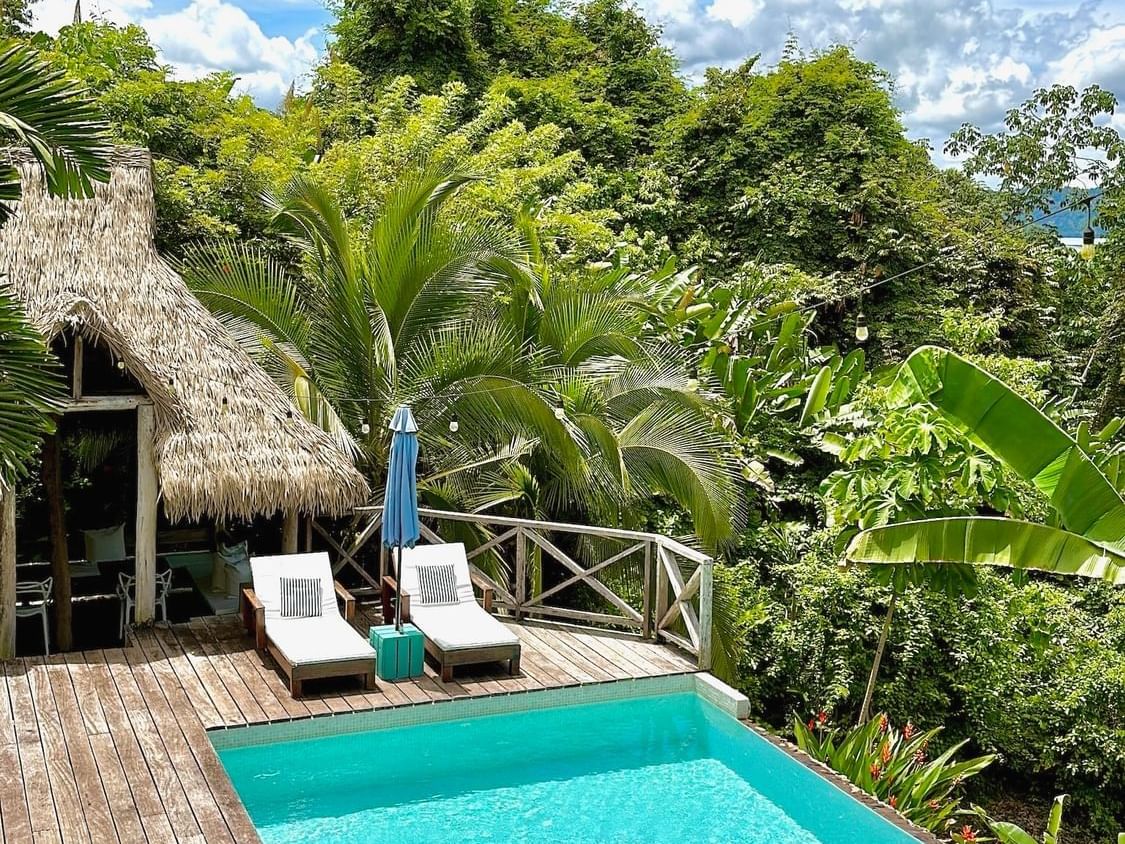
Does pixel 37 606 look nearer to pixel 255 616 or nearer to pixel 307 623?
pixel 255 616

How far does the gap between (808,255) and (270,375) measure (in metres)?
11.5

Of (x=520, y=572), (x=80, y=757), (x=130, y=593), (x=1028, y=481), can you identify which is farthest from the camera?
(x=130, y=593)

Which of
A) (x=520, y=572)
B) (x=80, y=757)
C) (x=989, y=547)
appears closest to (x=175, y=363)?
(x=80, y=757)

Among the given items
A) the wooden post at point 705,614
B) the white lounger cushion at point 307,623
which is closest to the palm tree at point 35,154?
the white lounger cushion at point 307,623

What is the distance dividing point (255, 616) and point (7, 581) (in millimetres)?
1926

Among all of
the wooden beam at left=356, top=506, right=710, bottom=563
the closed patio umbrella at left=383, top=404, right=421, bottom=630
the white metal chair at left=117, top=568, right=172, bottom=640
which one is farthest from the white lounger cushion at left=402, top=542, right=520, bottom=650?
the white metal chair at left=117, top=568, right=172, bottom=640

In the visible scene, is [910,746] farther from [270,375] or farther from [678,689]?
[270,375]

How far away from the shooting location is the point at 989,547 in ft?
22.2

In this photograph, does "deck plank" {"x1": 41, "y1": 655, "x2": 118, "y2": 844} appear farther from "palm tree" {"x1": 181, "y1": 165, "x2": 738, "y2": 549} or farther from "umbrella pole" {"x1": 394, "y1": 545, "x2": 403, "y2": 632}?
"palm tree" {"x1": 181, "y1": 165, "x2": 738, "y2": 549}

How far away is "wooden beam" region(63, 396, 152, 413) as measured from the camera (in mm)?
9094

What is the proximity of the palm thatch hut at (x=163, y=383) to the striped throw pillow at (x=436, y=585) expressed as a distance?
922 mm

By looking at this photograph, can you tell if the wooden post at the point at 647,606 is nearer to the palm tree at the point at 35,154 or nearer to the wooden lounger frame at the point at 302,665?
the wooden lounger frame at the point at 302,665

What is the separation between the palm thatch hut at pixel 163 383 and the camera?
350 inches

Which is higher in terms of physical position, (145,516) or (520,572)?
(145,516)
